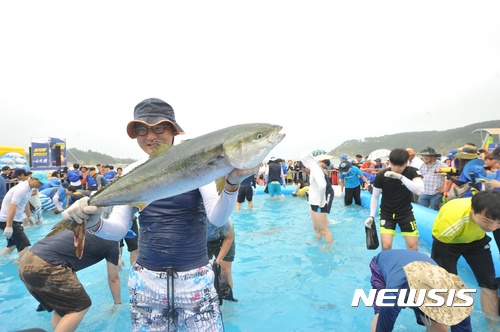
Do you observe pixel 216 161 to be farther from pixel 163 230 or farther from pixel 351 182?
pixel 351 182

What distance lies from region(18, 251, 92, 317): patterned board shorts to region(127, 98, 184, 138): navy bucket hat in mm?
2138

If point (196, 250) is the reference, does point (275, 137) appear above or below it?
above

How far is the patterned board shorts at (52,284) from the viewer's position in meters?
3.04

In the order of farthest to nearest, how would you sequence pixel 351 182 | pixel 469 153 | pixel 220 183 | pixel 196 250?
pixel 351 182 → pixel 469 153 → pixel 196 250 → pixel 220 183

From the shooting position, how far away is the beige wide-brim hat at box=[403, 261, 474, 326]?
236 cm

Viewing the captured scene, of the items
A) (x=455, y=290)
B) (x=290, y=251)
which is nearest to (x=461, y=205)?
(x=455, y=290)

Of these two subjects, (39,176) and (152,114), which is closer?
(152,114)

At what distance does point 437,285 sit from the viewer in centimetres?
244

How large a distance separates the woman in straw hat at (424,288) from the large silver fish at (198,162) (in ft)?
6.76

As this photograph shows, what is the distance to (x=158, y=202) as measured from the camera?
208 centimetres

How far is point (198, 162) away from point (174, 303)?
3.65 feet

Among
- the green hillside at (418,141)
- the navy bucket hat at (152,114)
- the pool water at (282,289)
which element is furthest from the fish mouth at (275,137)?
the green hillside at (418,141)

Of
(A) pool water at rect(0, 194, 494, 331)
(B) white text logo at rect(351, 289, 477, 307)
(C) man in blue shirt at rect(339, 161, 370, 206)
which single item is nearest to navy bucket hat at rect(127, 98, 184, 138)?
(B) white text logo at rect(351, 289, 477, 307)

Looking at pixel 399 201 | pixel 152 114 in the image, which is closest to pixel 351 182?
pixel 399 201
